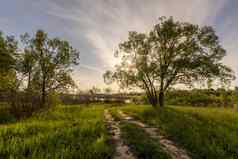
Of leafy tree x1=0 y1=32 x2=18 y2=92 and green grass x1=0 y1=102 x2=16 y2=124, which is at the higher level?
leafy tree x1=0 y1=32 x2=18 y2=92

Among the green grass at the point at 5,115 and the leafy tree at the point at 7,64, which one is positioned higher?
the leafy tree at the point at 7,64

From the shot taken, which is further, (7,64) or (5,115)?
(7,64)

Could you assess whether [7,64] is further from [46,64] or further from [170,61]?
[170,61]

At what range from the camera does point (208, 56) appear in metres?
17.9

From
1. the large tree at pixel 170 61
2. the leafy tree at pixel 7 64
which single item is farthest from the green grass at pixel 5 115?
the large tree at pixel 170 61

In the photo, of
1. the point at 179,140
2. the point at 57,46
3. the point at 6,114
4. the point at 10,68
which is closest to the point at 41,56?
the point at 57,46

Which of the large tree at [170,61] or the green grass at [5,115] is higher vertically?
the large tree at [170,61]

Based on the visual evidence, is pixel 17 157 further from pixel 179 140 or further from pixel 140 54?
pixel 140 54

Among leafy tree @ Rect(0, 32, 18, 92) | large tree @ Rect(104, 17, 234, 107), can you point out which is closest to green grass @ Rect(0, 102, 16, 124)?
leafy tree @ Rect(0, 32, 18, 92)

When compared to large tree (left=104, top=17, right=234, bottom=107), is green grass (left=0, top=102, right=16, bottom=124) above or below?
below

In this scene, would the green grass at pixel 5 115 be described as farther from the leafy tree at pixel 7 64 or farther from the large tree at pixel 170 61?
the large tree at pixel 170 61

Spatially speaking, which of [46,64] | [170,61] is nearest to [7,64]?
[46,64]

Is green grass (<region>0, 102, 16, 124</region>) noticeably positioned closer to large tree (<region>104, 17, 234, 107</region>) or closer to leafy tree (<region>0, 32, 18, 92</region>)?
leafy tree (<region>0, 32, 18, 92</region>)

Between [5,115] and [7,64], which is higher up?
[7,64]
